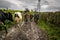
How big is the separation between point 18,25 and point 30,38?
1115 millimetres

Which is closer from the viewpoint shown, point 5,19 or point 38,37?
point 38,37

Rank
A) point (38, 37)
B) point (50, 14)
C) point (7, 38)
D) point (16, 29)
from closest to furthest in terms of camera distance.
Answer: point (7, 38) → point (16, 29) → point (38, 37) → point (50, 14)

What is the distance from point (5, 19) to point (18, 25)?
367 cm

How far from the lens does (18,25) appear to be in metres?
8.74

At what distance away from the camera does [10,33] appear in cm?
771

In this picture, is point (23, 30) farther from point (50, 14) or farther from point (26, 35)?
point (50, 14)

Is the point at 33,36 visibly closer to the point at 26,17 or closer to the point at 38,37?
the point at 38,37

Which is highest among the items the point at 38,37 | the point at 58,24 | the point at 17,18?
the point at 17,18

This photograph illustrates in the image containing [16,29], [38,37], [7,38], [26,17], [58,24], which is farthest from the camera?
[58,24]

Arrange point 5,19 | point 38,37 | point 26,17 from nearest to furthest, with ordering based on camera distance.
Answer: point 38,37, point 26,17, point 5,19

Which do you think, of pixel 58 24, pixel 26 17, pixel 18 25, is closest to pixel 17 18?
pixel 18 25

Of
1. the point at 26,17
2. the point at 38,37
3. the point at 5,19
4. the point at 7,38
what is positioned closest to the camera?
the point at 7,38

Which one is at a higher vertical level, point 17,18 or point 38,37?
point 17,18

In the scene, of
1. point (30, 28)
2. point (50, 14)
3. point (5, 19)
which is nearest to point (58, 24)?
point (50, 14)
